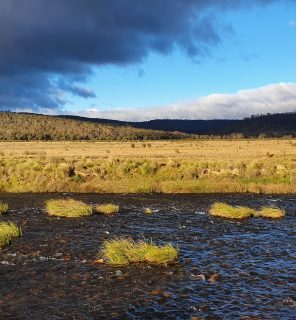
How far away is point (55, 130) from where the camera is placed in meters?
174

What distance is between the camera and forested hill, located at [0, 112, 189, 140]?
161375 mm

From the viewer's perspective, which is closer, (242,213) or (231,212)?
(242,213)

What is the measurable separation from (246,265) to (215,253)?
1671 millimetres

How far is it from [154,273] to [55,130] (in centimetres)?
16320

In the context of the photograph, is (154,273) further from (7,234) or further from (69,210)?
(69,210)

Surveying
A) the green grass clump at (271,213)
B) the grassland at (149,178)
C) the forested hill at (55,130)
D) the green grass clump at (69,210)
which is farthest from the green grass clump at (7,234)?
the forested hill at (55,130)

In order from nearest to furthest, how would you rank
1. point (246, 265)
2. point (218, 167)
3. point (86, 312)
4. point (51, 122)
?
point (86, 312)
point (246, 265)
point (218, 167)
point (51, 122)

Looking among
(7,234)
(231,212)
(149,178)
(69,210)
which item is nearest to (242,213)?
(231,212)

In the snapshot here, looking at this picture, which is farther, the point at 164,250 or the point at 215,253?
the point at 215,253

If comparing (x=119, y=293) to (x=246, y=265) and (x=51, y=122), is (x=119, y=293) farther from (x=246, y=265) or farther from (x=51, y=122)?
(x=51, y=122)

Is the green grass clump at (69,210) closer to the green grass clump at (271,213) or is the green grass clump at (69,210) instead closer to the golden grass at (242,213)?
the golden grass at (242,213)

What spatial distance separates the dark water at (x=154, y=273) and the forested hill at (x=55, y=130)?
139 metres

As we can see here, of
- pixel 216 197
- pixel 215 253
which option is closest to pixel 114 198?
pixel 216 197

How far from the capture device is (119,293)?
13117mm
